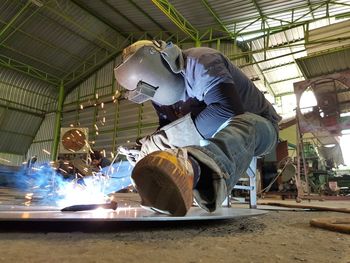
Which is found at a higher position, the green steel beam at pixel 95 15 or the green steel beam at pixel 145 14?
the green steel beam at pixel 95 15

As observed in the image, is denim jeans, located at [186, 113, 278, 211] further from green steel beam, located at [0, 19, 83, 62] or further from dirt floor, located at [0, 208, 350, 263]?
green steel beam, located at [0, 19, 83, 62]

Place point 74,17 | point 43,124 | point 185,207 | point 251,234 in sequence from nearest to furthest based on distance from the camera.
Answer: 1. point 185,207
2. point 251,234
3. point 74,17
4. point 43,124

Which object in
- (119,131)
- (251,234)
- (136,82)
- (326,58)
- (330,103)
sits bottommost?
(251,234)

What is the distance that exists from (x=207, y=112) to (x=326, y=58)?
566 centimetres

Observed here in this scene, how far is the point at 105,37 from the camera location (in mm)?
10141

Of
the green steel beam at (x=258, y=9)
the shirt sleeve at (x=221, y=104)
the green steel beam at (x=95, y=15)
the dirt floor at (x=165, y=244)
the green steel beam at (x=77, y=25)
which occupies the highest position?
the green steel beam at (x=95, y=15)

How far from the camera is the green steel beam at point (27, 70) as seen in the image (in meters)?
10.1

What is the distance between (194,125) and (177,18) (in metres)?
6.72

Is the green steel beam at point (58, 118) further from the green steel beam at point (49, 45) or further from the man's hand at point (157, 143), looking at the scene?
the man's hand at point (157, 143)

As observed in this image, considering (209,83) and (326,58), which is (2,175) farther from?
(326,58)

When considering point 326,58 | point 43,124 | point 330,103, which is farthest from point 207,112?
point 43,124

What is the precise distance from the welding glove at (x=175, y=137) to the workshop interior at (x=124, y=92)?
7.0 inches

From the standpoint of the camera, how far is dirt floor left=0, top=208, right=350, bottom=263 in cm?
62

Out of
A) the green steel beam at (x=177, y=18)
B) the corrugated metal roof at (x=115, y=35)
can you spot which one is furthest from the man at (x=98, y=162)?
the corrugated metal roof at (x=115, y=35)
